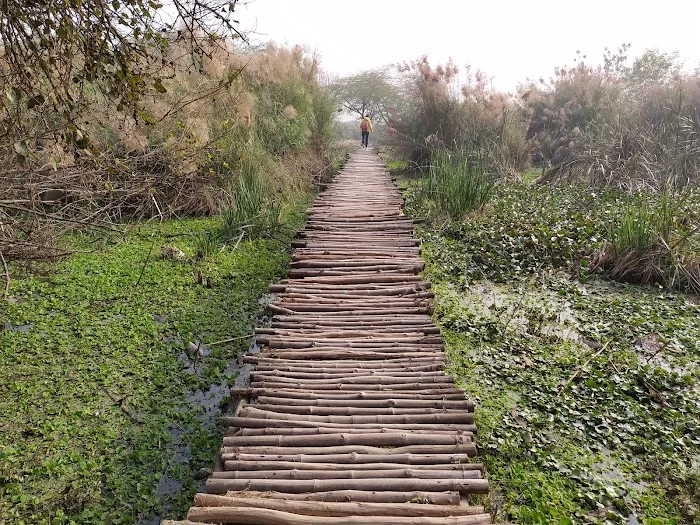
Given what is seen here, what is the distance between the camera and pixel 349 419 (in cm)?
247

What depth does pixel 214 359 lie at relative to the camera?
337 centimetres

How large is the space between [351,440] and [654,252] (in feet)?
12.3

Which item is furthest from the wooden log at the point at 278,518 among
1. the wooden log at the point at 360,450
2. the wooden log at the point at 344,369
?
the wooden log at the point at 344,369

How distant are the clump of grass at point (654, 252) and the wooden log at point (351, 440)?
3.27m

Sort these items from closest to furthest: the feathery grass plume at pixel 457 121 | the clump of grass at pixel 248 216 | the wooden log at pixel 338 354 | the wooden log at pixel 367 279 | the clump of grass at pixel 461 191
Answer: the wooden log at pixel 338 354
the wooden log at pixel 367 279
the clump of grass at pixel 248 216
the clump of grass at pixel 461 191
the feathery grass plume at pixel 457 121

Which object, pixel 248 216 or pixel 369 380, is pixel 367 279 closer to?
pixel 369 380

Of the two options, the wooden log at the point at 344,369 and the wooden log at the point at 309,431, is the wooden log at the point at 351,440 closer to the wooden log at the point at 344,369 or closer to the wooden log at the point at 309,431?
the wooden log at the point at 309,431

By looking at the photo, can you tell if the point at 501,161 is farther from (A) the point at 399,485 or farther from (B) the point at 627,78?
(A) the point at 399,485

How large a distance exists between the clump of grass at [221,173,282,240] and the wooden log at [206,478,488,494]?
3.71 meters

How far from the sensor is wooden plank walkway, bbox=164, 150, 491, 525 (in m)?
1.86

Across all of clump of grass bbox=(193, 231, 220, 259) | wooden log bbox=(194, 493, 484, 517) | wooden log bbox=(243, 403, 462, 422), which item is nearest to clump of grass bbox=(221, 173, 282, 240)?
clump of grass bbox=(193, 231, 220, 259)

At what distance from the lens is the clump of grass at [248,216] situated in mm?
5613

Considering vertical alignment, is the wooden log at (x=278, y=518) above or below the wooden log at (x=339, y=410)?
above

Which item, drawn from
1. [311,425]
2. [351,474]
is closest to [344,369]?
[311,425]
